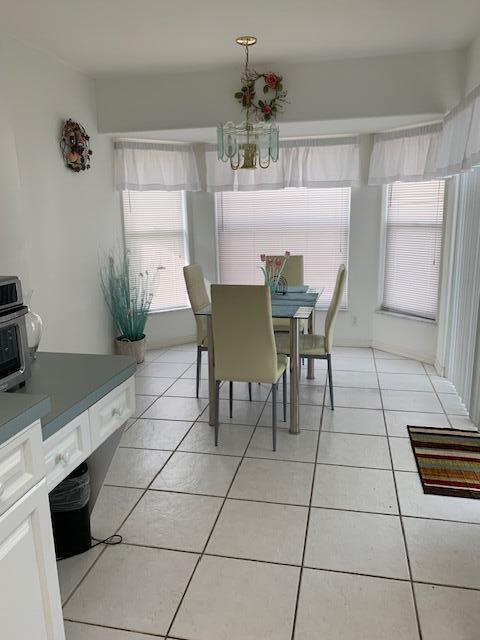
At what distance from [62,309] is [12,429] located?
2.95 meters

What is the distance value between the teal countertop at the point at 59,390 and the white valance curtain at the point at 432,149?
2679mm

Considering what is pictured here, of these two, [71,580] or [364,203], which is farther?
[364,203]

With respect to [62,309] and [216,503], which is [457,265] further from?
[62,309]

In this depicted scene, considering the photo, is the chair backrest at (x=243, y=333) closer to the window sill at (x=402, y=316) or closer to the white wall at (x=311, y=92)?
the white wall at (x=311, y=92)

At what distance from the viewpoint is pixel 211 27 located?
10.5 ft

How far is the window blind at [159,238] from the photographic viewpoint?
202 inches

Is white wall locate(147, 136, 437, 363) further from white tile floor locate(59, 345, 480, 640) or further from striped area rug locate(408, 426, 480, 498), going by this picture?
striped area rug locate(408, 426, 480, 498)

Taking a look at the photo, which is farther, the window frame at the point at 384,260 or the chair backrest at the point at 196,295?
the window frame at the point at 384,260

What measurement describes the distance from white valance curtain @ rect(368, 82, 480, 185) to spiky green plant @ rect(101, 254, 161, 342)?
8.60ft

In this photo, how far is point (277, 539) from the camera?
7.34 feet

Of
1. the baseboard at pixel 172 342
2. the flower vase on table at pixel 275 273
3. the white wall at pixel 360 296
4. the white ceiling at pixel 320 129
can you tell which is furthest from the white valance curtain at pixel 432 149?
the baseboard at pixel 172 342

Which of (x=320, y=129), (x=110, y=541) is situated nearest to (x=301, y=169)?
(x=320, y=129)

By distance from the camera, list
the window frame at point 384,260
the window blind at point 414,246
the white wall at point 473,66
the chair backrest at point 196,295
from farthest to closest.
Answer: the window blind at point 414,246
the window frame at point 384,260
the chair backrest at point 196,295
the white wall at point 473,66

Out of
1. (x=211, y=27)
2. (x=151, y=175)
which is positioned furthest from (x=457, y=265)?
(x=151, y=175)
